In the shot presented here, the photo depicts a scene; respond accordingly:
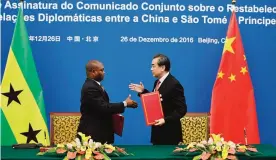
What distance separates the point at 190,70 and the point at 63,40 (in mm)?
1532

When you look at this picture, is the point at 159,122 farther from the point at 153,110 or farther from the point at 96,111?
the point at 96,111

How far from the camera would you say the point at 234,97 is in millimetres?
5973

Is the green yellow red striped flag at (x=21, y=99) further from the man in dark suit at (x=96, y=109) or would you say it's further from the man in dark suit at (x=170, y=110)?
the man in dark suit at (x=170, y=110)

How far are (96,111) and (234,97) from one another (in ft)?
6.16

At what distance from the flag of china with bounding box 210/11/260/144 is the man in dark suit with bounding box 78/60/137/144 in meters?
1.44

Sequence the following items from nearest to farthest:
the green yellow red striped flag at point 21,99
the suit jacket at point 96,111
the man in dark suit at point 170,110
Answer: the suit jacket at point 96,111, the man in dark suit at point 170,110, the green yellow red striped flag at point 21,99

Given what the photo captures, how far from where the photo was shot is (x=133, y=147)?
420cm

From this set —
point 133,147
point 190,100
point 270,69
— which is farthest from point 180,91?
point 270,69

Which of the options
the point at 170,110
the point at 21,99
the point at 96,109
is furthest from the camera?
the point at 21,99

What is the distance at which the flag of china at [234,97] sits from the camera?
234 inches

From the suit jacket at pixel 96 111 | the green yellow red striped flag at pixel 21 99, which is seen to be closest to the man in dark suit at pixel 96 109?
the suit jacket at pixel 96 111

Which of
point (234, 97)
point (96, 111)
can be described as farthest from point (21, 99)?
point (234, 97)

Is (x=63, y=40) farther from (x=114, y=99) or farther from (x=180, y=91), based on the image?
(x=180, y=91)

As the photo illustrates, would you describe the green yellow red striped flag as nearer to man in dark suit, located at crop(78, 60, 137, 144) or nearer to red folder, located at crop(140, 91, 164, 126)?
man in dark suit, located at crop(78, 60, 137, 144)
